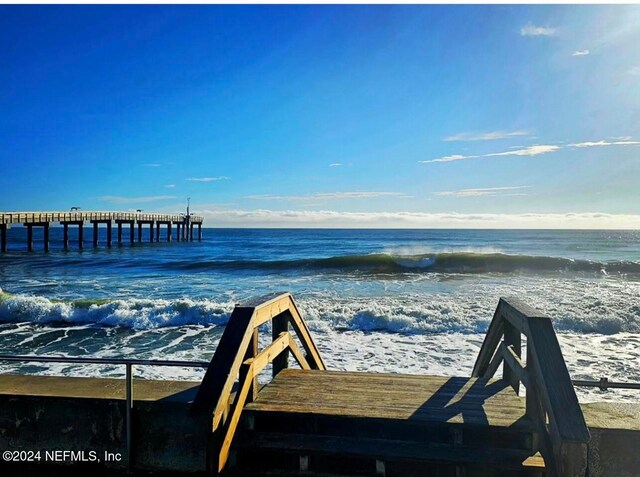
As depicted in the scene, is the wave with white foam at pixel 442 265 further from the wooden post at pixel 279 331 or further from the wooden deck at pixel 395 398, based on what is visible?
the wooden deck at pixel 395 398

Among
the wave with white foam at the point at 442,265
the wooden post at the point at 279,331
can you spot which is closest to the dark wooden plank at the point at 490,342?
the wooden post at the point at 279,331

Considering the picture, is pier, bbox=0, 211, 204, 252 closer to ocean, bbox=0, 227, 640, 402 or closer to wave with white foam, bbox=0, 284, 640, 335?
ocean, bbox=0, 227, 640, 402

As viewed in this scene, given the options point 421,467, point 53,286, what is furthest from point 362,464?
point 53,286

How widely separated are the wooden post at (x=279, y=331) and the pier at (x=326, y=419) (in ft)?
0.36

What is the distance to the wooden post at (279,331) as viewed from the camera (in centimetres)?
405

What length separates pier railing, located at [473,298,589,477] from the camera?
83.3 inches

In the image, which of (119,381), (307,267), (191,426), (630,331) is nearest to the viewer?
(191,426)

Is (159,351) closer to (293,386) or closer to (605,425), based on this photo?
(293,386)

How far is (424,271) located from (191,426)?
24.2m

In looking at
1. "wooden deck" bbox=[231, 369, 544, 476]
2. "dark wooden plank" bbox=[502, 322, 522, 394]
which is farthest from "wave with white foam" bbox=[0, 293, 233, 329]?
"wooden deck" bbox=[231, 369, 544, 476]

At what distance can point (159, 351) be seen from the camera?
Answer: 9.03m

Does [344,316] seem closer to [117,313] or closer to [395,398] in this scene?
[117,313]

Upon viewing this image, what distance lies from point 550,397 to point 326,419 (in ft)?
4.38

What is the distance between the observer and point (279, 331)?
409 cm
